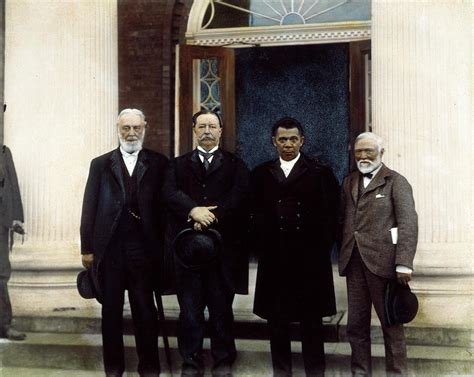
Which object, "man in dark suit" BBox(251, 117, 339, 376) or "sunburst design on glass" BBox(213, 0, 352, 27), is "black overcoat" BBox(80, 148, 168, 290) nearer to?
"man in dark suit" BBox(251, 117, 339, 376)

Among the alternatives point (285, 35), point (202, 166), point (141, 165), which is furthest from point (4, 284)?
point (285, 35)

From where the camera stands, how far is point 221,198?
4965mm

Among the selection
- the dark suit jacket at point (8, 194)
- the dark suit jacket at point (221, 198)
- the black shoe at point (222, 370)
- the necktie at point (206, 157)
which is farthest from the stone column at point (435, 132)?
the dark suit jacket at point (8, 194)

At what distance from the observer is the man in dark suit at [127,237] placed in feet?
16.4

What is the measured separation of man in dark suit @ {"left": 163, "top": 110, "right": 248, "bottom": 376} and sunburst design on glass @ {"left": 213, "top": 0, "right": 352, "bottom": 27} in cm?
317

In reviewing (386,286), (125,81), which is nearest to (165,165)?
(386,286)

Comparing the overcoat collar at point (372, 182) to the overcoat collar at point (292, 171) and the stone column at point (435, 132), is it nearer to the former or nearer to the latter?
the overcoat collar at point (292, 171)

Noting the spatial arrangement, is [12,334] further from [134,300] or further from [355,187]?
[355,187]

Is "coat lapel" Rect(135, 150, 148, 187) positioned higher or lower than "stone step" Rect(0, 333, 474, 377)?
higher

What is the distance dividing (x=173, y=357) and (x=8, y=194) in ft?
6.48

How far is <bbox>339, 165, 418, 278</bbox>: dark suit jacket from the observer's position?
4715 millimetres

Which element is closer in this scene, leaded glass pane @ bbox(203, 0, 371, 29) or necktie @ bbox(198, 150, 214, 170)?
necktie @ bbox(198, 150, 214, 170)

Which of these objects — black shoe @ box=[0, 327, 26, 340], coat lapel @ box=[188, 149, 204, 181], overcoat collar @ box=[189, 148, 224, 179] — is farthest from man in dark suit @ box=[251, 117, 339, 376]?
black shoe @ box=[0, 327, 26, 340]

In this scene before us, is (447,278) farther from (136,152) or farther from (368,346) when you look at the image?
(136,152)
